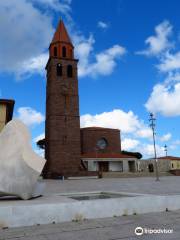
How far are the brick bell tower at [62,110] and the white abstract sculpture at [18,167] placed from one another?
31800 millimetres

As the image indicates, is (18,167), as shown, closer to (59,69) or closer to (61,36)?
(59,69)

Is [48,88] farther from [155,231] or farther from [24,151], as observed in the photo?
[155,231]

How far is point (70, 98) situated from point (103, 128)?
12.8 meters

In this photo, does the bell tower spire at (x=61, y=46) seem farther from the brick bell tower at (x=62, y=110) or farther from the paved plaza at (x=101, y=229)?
the paved plaza at (x=101, y=229)

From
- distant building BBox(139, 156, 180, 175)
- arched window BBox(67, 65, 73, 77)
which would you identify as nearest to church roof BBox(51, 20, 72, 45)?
arched window BBox(67, 65, 73, 77)

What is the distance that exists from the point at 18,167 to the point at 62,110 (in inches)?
1471

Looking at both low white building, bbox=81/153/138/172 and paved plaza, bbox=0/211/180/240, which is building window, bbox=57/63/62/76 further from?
paved plaza, bbox=0/211/180/240

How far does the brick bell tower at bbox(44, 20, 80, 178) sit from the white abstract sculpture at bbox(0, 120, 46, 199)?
31.8 metres

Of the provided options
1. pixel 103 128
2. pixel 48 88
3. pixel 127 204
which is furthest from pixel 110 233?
pixel 103 128

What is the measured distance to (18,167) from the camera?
7.98 meters

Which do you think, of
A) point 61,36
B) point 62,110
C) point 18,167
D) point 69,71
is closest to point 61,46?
point 61,36

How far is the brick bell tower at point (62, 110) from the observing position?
43281mm

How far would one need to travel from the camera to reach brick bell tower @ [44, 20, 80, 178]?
43.3m

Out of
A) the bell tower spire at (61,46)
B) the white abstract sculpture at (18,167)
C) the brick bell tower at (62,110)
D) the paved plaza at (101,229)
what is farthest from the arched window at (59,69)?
the paved plaza at (101,229)
